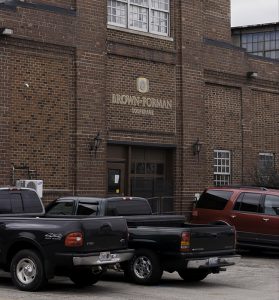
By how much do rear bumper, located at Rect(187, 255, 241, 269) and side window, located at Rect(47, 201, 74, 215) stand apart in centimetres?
298

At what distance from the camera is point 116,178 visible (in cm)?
2217

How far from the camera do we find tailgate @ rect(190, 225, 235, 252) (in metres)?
13.0

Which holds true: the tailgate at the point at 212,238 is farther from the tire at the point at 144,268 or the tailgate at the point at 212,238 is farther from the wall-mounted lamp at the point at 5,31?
the wall-mounted lamp at the point at 5,31

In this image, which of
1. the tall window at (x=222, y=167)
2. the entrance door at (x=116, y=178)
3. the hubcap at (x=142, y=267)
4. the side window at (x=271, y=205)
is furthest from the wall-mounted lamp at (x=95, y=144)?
the hubcap at (x=142, y=267)

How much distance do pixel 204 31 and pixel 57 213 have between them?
13028mm

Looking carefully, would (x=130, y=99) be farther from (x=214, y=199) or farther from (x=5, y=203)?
(x=5, y=203)

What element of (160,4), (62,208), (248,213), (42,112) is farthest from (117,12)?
(62,208)

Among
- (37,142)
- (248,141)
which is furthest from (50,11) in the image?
(248,141)

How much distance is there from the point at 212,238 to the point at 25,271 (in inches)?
139

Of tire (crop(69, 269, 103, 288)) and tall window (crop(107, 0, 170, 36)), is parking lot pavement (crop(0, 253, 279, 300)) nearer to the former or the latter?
tire (crop(69, 269, 103, 288))

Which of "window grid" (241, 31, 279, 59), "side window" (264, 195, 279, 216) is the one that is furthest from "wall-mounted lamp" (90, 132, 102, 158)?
"window grid" (241, 31, 279, 59)

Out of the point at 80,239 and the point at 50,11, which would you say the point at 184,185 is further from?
the point at 80,239

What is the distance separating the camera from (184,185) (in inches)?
925

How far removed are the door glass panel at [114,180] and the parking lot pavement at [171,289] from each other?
7.06 metres
